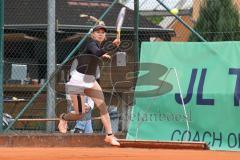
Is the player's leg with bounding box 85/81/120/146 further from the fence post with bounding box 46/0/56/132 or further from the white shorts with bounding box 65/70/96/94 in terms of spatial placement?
the fence post with bounding box 46/0/56/132

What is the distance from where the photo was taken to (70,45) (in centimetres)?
1747

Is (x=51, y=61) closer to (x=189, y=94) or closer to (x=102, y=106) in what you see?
(x=102, y=106)

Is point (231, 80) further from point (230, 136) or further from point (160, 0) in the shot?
point (160, 0)

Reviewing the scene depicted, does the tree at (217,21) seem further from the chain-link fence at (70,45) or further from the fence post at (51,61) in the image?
the fence post at (51,61)

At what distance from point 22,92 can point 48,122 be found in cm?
133

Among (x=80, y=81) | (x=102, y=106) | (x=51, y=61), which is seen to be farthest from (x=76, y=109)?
(x=51, y=61)

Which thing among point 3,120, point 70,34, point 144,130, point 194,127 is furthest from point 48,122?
point 70,34

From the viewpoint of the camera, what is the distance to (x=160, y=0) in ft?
48.5

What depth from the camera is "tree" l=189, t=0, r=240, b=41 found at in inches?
675

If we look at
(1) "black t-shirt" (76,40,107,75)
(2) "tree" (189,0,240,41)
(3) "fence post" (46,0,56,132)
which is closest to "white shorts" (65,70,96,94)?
(1) "black t-shirt" (76,40,107,75)

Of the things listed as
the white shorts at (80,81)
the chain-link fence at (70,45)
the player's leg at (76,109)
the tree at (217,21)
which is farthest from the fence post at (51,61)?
the tree at (217,21)

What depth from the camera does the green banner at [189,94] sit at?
12758 millimetres

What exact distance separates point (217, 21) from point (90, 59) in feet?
19.4

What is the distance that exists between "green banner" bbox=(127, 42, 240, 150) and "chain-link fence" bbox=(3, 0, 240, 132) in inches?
33.7
